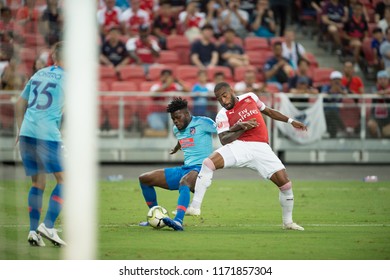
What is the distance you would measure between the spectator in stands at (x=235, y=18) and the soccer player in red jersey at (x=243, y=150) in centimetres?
1288

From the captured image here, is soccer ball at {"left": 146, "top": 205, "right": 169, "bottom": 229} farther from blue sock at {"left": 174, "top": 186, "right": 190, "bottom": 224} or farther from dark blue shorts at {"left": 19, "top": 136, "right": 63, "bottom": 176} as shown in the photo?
dark blue shorts at {"left": 19, "top": 136, "right": 63, "bottom": 176}

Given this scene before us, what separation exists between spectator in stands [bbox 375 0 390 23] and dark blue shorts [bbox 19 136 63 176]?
17048mm

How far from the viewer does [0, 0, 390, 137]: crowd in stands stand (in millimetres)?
22094

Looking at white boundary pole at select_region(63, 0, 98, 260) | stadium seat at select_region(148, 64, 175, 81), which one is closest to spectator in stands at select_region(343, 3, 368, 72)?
stadium seat at select_region(148, 64, 175, 81)

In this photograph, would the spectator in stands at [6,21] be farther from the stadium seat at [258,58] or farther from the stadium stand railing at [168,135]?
the stadium seat at [258,58]

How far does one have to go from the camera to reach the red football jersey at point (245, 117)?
11789 millimetres

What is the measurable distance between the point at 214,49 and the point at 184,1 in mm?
2670

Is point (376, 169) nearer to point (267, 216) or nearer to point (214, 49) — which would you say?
point (214, 49)

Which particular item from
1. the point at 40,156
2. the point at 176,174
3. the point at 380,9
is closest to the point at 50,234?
the point at 40,156

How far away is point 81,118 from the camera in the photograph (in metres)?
6.86

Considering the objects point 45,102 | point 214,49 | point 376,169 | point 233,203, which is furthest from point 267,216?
point 214,49

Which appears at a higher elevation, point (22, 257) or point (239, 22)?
point (239, 22)

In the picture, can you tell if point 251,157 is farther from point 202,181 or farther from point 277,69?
point 277,69

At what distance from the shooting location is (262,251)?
10078 mm
